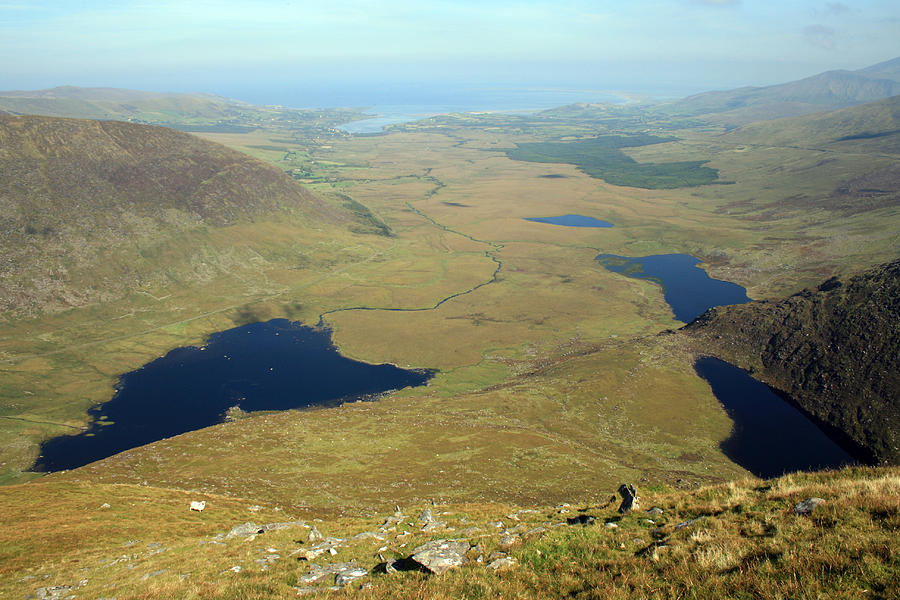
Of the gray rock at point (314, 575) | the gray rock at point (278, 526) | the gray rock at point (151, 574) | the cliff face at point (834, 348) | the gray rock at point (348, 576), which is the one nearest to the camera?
the gray rock at point (348, 576)

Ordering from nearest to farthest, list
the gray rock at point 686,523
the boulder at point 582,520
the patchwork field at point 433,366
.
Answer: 1. the gray rock at point 686,523
2. the boulder at point 582,520
3. the patchwork field at point 433,366

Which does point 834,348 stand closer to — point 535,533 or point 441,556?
point 535,533

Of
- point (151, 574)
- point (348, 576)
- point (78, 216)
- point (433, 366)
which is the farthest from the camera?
point (78, 216)

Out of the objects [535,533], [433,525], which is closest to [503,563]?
[535,533]

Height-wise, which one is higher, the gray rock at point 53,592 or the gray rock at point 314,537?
the gray rock at point 53,592

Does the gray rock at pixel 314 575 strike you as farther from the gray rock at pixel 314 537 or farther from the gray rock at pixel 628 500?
the gray rock at pixel 628 500

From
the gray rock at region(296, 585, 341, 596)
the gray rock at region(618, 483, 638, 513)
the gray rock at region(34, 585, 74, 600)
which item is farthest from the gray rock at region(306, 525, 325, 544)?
the gray rock at region(618, 483, 638, 513)

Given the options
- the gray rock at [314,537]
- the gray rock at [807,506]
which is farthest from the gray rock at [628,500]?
the gray rock at [314,537]

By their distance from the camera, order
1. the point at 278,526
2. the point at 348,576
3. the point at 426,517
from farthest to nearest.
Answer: the point at 278,526 → the point at 426,517 → the point at 348,576
